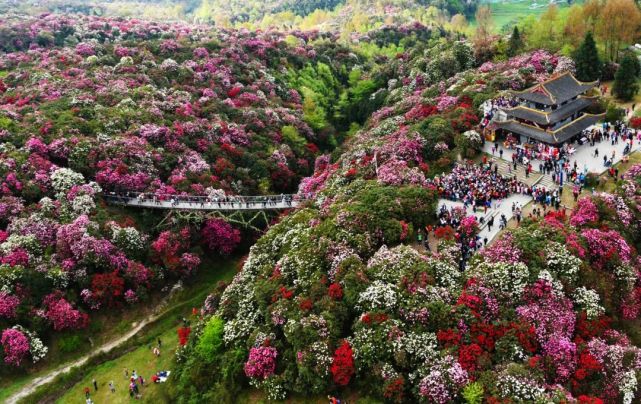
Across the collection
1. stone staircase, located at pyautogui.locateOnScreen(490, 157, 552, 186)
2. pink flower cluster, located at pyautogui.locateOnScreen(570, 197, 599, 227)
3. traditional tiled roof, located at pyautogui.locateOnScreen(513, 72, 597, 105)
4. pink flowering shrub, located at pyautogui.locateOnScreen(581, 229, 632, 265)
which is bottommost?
stone staircase, located at pyautogui.locateOnScreen(490, 157, 552, 186)

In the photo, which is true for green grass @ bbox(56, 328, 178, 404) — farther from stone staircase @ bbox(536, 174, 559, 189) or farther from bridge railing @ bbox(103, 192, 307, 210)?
stone staircase @ bbox(536, 174, 559, 189)

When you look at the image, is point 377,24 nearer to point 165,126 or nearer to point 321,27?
point 321,27

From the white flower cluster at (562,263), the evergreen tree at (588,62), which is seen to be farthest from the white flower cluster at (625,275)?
A: the evergreen tree at (588,62)

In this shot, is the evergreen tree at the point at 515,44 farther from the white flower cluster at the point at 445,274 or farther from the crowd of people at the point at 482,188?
the white flower cluster at the point at 445,274

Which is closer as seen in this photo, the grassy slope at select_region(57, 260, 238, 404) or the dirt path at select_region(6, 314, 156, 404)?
the grassy slope at select_region(57, 260, 238, 404)

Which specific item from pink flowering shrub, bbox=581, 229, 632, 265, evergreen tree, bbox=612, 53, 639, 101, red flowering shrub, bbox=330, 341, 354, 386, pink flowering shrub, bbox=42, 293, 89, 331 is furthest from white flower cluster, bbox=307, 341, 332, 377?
evergreen tree, bbox=612, 53, 639, 101

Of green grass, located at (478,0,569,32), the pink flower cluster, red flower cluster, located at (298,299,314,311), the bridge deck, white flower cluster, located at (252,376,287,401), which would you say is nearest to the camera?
white flower cluster, located at (252,376,287,401)

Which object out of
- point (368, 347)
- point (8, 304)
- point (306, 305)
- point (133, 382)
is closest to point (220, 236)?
point (133, 382)

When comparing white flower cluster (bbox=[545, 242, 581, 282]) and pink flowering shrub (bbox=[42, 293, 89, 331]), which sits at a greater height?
white flower cluster (bbox=[545, 242, 581, 282])

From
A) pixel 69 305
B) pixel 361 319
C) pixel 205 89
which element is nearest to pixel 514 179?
pixel 361 319
